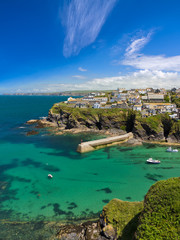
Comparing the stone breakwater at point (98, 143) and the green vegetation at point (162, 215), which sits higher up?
the green vegetation at point (162, 215)

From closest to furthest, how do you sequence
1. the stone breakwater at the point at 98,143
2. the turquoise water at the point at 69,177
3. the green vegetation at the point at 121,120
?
the turquoise water at the point at 69,177, the stone breakwater at the point at 98,143, the green vegetation at the point at 121,120

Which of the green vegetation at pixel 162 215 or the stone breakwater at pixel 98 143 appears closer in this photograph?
the green vegetation at pixel 162 215

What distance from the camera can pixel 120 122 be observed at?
61469 mm

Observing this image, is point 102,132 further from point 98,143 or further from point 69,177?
point 69,177

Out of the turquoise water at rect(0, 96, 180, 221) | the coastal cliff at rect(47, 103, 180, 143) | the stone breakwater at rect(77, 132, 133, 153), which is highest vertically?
the coastal cliff at rect(47, 103, 180, 143)

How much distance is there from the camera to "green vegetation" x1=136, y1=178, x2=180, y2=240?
9750 mm

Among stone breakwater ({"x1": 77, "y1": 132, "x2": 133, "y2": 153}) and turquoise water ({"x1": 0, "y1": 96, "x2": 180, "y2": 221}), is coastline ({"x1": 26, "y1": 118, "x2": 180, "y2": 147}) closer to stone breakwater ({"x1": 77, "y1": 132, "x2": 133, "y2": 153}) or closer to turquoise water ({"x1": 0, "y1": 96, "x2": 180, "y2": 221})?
stone breakwater ({"x1": 77, "y1": 132, "x2": 133, "y2": 153})

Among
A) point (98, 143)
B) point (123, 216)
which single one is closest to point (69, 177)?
point (123, 216)

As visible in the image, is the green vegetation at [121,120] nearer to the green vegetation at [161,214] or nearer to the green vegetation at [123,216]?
the green vegetation at [123,216]

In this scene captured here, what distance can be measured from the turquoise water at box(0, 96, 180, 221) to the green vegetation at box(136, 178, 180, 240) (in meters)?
11.8

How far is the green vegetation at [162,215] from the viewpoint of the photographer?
32.0 feet

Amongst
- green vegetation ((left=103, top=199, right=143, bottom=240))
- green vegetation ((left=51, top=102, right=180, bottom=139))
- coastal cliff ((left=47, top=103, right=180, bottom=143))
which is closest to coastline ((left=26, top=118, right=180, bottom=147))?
coastal cliff ((left=47, top=103, right=180, bottom=143))

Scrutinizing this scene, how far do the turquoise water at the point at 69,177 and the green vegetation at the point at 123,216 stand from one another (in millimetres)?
4849

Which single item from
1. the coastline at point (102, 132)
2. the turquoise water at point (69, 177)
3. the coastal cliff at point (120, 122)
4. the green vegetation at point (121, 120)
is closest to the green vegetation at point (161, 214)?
the turquoise water at point (69, 177)
